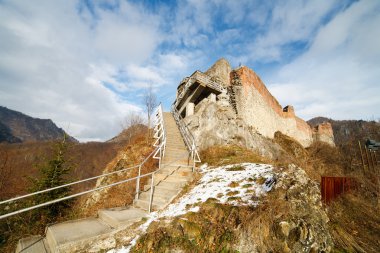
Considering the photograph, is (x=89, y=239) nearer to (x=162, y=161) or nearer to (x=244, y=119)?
(x=162, y=161)

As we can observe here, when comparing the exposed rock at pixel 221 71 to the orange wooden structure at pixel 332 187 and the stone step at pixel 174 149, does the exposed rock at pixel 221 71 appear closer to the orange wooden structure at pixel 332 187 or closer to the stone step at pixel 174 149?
the stone step at pixel 174 149

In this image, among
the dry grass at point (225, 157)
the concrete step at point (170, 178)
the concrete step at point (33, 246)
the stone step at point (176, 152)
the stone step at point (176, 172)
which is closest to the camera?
the concrete step at point (33, 246)

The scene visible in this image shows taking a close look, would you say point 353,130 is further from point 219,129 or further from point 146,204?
point 146,204

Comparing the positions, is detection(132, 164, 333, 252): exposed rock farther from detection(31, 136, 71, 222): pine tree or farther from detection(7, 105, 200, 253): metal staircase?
detection(31, 136, 71, 222): pine tree

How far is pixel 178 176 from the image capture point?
7688mm

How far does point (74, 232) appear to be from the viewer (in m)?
4.03

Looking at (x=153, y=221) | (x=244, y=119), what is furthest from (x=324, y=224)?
(x=244, y=119)

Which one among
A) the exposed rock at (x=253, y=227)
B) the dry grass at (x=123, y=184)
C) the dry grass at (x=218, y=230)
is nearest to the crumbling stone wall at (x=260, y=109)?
the dry grass at (x=123, y=184)

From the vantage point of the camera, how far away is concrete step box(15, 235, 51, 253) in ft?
12.4

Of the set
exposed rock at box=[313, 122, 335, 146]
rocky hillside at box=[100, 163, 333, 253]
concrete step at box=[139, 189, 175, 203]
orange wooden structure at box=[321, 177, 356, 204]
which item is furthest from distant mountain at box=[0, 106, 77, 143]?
orange wooden structure at box=[321, 177, 356, 204]

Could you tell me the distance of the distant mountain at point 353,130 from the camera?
90.9 feet

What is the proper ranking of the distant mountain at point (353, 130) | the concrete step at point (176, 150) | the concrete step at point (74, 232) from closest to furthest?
the concrete step at point (74, 232), the concrete step at point (176, 150), the distant mountain at point (353, 130)

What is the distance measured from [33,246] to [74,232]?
0.84 meters

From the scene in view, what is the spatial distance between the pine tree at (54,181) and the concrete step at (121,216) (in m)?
4.32
